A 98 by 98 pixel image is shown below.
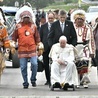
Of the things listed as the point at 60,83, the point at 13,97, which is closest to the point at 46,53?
the point at 60,83

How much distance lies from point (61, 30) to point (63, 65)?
1.04 m

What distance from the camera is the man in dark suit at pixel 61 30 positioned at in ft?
55.4

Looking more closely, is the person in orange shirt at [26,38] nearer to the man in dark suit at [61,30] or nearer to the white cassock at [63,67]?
the man in dark suit at [61,30]

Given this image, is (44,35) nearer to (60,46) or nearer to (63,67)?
(60,46)

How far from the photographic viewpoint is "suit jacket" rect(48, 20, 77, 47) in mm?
16891

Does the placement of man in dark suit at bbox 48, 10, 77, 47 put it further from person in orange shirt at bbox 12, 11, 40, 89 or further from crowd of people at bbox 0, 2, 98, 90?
person in orange shirt at bbox 12, 11, 40, 89

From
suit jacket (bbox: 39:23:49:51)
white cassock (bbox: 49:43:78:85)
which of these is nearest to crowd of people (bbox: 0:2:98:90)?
white cassock (bbox: 49:43:78:85)

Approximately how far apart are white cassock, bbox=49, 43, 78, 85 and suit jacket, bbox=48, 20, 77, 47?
0.42m

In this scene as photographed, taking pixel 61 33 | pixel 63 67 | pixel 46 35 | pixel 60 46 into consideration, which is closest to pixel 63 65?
pixel 63 67

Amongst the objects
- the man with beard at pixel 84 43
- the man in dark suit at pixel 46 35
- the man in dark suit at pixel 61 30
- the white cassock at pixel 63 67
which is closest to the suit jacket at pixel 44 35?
the man in dark suit at pixel 46 35

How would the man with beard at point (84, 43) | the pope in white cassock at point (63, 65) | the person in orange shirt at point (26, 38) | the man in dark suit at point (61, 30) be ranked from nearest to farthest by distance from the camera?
the pope in white cassock at point (63, 65) → the person in orange shirt at point (26, 38) → the man in dark suit at point (61, 30) → the man with beard at point (84, 43)

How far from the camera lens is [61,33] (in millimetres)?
16922

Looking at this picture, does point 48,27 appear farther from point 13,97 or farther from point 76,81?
point 13,97

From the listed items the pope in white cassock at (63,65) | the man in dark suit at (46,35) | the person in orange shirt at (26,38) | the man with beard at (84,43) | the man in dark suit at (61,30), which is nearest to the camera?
the pope in white cassock at (63,65)
